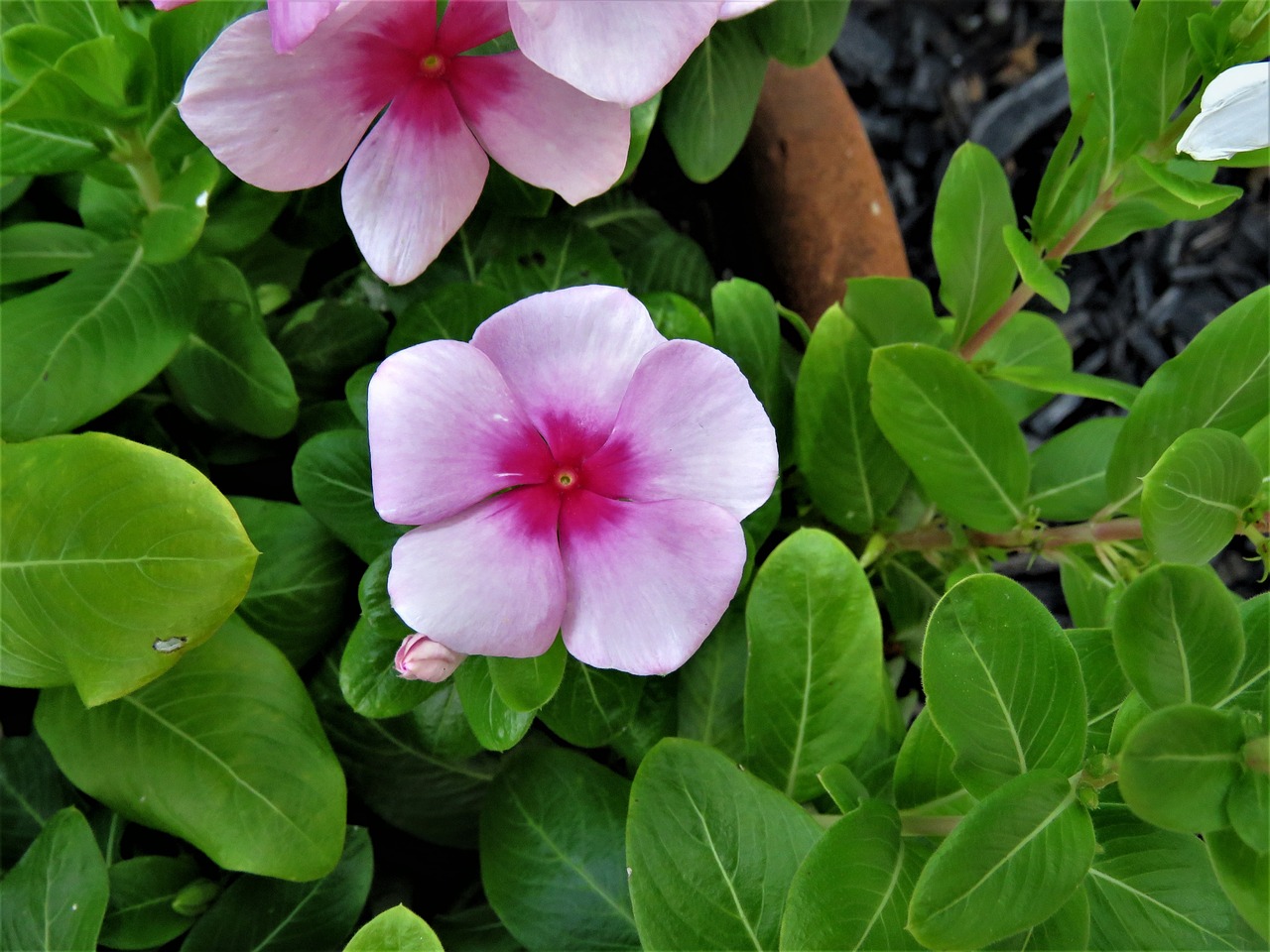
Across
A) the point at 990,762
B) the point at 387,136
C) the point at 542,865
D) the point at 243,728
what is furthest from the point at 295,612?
the point at 990,762

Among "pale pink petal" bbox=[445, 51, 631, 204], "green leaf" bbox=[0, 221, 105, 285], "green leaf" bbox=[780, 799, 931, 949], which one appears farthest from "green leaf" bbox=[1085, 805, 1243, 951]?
"green leaf" bbox=[0, 221, 105, 285]

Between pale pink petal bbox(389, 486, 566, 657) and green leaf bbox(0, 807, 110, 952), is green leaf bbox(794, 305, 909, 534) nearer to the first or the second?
pale pink petal bbox(389, 486, 566, 657)

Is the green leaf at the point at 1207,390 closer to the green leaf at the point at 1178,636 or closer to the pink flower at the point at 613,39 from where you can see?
the green leaf at the point at 1178,636

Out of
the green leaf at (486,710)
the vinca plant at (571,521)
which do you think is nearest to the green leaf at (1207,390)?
the vinca plant at (571,521)

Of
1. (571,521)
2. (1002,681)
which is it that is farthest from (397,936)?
(1002,681)

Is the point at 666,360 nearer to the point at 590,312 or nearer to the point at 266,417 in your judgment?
the point at 590,312

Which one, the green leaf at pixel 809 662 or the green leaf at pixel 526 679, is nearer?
the green leaf at pixel 526 679

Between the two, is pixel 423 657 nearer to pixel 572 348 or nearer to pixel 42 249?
pixel 572 348
